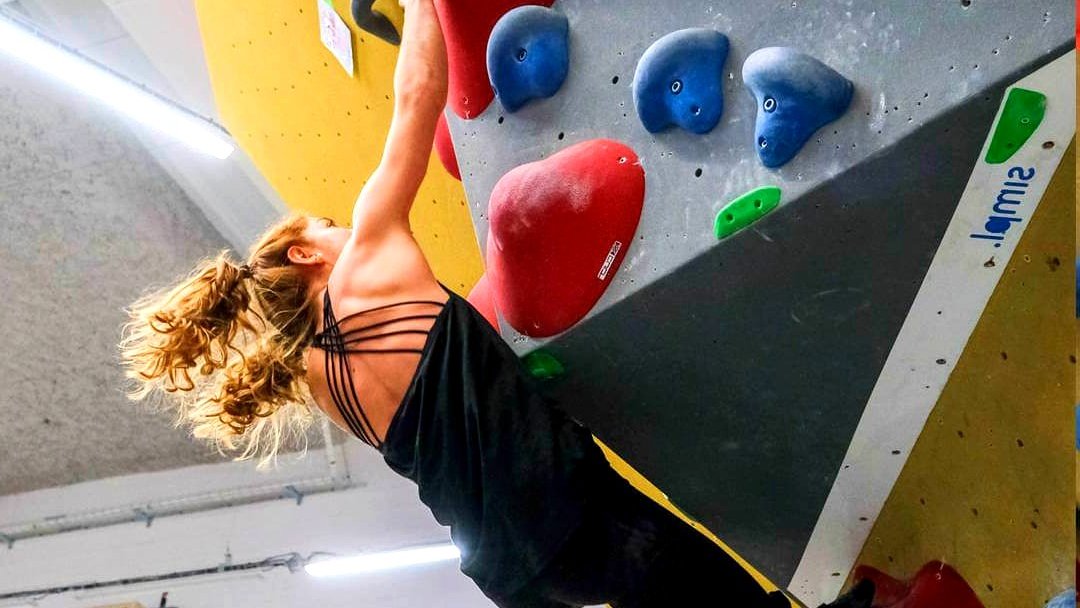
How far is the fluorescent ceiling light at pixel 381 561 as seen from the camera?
5664 millimetres

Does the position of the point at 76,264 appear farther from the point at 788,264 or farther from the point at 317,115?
the point at 788,264

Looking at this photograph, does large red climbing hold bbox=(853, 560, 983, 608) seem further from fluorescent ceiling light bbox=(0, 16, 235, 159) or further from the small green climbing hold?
fluorescent ceiling light bbox=(0, 16, 235, 159)

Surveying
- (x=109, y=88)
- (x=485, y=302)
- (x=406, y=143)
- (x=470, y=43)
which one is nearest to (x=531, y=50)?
(x=470, y=43)

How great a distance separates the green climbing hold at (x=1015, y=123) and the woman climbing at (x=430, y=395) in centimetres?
73

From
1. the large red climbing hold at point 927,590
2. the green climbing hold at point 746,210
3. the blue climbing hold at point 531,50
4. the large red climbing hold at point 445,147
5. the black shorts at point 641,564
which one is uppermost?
the large red climbing hold at point 445,147

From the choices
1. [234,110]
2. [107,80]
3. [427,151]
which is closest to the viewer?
[427,151]

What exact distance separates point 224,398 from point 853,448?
1092 millimetres

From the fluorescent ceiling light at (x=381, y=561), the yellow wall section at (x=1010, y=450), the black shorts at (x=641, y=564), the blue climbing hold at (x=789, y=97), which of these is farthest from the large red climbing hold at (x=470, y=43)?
the fluorescent ceiling light at (x=381, y=561)

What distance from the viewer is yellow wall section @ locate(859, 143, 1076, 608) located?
1.21 metres

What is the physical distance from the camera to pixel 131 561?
638 cm

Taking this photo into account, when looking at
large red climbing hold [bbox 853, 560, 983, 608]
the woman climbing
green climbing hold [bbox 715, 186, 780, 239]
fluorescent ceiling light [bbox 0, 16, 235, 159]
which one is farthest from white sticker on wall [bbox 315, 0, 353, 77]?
large red climbing hold [bbox 853, 560, 983, 608]

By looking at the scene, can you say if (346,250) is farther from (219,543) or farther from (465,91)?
(219,543)

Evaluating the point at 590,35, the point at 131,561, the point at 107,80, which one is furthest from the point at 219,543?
the point at 590,35

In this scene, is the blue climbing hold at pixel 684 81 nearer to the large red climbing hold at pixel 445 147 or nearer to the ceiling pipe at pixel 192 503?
the large red climbing hold at pixel 445 147
